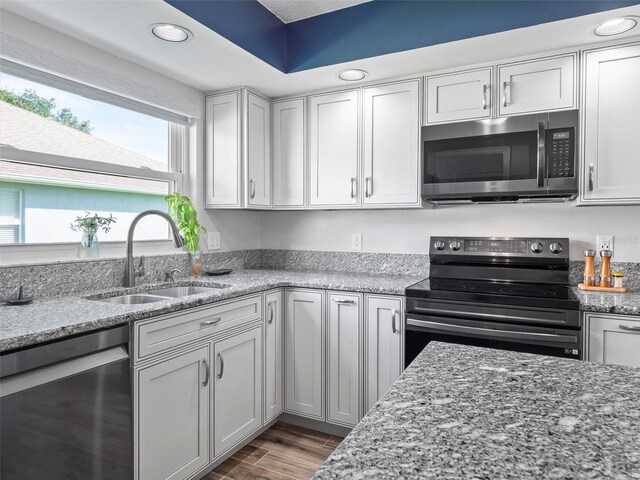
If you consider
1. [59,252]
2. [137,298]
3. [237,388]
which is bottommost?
[237,388]

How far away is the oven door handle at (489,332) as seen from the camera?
1.89 metres

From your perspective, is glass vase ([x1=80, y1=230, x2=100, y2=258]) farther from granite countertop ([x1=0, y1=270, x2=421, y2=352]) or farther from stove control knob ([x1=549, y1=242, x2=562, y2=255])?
stove control knob ([x1=549, y1=242, x2=562, y2=255])

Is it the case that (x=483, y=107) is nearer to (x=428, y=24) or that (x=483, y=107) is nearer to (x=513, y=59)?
(x=513, y=59)

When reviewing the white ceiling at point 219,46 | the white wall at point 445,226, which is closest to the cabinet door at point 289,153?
the white ceiling at point 219,46

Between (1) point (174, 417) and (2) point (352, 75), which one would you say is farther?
(2) point (352, 75)

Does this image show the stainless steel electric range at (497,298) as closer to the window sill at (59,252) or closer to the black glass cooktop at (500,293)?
the black glass cooktop at (500,293)

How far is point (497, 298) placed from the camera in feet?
6.62

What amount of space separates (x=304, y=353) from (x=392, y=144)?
1.39 meters

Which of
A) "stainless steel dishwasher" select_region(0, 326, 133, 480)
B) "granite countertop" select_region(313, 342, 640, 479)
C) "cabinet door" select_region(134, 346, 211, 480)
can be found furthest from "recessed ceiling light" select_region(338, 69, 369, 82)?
"granite countertop" select_region(313, 342, 640, 479)

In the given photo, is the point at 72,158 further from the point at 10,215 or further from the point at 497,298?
the point at 497,298

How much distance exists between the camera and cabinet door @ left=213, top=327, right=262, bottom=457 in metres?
2.09

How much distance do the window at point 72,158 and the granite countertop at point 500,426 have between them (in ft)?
6.43

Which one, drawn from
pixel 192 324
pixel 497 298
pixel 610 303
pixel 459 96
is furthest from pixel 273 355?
pixel 459 96

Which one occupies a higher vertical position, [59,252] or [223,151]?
[223,151]
